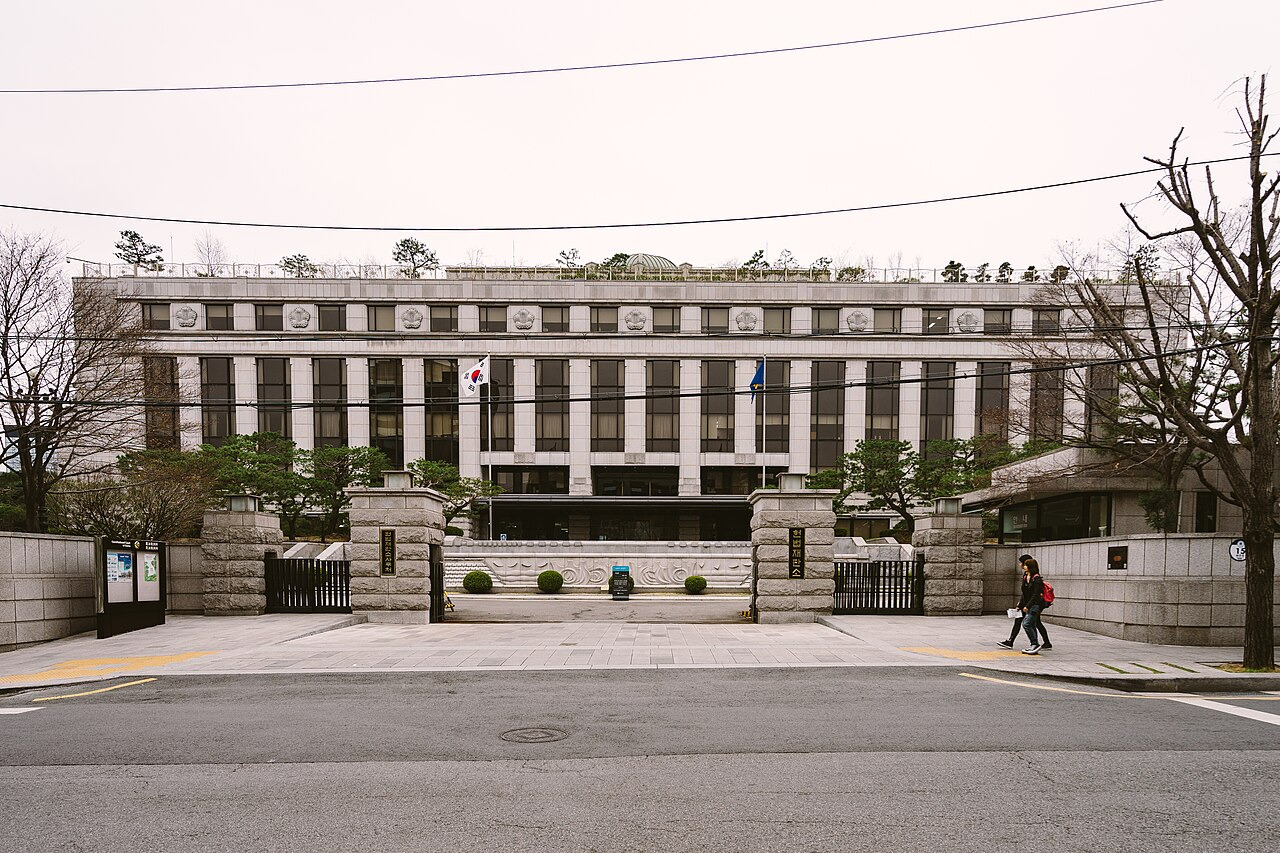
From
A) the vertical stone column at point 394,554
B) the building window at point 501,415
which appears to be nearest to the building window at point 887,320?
the building window at point 501,415

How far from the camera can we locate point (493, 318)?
5294 centimetres

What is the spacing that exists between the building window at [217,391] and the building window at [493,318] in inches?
713

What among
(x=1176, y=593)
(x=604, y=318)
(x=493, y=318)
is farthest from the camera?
(x=604, y=318)

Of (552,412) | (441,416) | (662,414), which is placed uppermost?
(552,412)

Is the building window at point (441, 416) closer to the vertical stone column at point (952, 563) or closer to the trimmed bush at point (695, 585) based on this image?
the trimmed bush at point (695, 585)

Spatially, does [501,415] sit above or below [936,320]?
below

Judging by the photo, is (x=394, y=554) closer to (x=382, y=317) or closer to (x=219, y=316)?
(x=382, y=317)

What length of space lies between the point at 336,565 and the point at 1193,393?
77.8ft

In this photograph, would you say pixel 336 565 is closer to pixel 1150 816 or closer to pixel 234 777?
pixel 234 777

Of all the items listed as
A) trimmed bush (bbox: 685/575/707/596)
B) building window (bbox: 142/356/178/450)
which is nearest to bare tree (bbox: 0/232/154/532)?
building window (bbox: 142/356/178/450)

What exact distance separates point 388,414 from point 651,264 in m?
23.4

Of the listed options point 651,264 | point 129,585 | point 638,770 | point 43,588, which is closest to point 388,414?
point 651,264

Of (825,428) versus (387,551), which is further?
(825,428)

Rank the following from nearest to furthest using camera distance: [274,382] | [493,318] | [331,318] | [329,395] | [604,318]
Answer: [274,382], [329,395], [331,318], [493,318], [604,318]
